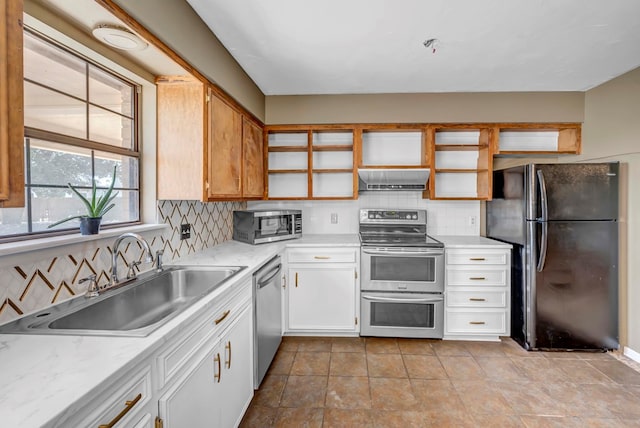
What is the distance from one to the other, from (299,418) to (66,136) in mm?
2019

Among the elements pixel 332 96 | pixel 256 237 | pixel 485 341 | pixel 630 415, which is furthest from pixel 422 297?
pixel 332 96

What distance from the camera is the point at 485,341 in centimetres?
289

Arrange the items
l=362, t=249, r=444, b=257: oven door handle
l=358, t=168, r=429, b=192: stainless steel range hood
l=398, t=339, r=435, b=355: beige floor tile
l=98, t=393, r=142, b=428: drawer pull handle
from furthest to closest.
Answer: l=358, t=168, r=429, b=192: stainless steel range hood
l=362, t=249, r=444, b=257: oven door handle
l=398, t=339, r=435, b=355: beige floor tile
l=98, t=393, r=142, b=428: drawer pull handle

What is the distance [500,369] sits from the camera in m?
2.43

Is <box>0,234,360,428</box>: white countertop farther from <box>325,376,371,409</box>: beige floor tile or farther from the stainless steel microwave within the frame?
the stainless steel microwave

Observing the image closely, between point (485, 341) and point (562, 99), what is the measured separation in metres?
2.49

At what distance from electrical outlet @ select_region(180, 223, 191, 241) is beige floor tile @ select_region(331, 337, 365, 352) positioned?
1.59 meters

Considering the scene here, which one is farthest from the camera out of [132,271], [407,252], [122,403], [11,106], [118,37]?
[407,252]

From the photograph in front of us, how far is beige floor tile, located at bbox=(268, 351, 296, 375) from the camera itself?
2.40 m

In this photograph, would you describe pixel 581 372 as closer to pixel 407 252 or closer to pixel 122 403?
pixel 407 252

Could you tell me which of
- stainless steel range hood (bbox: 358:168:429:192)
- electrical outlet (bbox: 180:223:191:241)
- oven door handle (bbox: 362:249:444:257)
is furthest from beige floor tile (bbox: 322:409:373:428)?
stainless steel range hood (bbox: 358:168:429:192)

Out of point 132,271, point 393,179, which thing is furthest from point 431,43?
point 132,271

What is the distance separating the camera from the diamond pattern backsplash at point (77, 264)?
3.82ft

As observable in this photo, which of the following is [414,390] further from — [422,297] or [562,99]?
[562,99]
